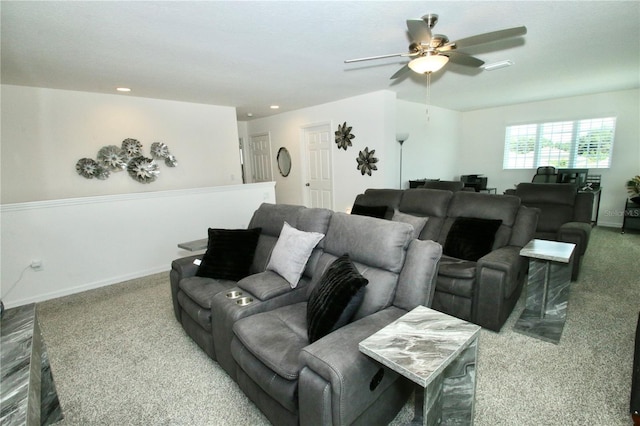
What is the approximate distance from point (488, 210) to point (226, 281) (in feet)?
8.15

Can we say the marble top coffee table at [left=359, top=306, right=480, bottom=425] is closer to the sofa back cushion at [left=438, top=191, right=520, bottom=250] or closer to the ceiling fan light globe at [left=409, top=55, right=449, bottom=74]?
the sofa back cushion at [left=438, top=191, right=520, bottom=250]

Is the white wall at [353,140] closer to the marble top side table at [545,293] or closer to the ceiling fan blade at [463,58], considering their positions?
the ceiling fan blade at [463,58]

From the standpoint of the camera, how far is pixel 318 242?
213 centimetres

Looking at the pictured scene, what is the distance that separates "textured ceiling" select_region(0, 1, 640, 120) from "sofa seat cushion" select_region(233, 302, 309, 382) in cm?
197

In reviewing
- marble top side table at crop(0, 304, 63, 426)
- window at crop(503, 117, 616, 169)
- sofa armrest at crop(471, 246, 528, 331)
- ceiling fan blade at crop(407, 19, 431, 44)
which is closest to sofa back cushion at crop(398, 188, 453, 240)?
sofa armrest at crop(471, 246, 528, 331)

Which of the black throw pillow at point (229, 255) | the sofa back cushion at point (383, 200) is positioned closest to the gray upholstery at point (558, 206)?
the sofa back cushion at point (383, 200)

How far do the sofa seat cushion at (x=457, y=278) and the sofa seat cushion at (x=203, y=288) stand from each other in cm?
171

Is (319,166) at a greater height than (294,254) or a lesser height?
greater

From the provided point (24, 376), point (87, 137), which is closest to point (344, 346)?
point (24, 376)

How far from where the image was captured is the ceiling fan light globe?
2.29 metres

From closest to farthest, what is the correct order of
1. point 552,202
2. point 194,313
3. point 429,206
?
1. point 194,313
2. point 429,206
3. point 552,202

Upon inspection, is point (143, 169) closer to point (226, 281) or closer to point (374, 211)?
point (226, 281)

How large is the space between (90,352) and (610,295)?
15.1 ft

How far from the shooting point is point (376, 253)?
5.71ft
